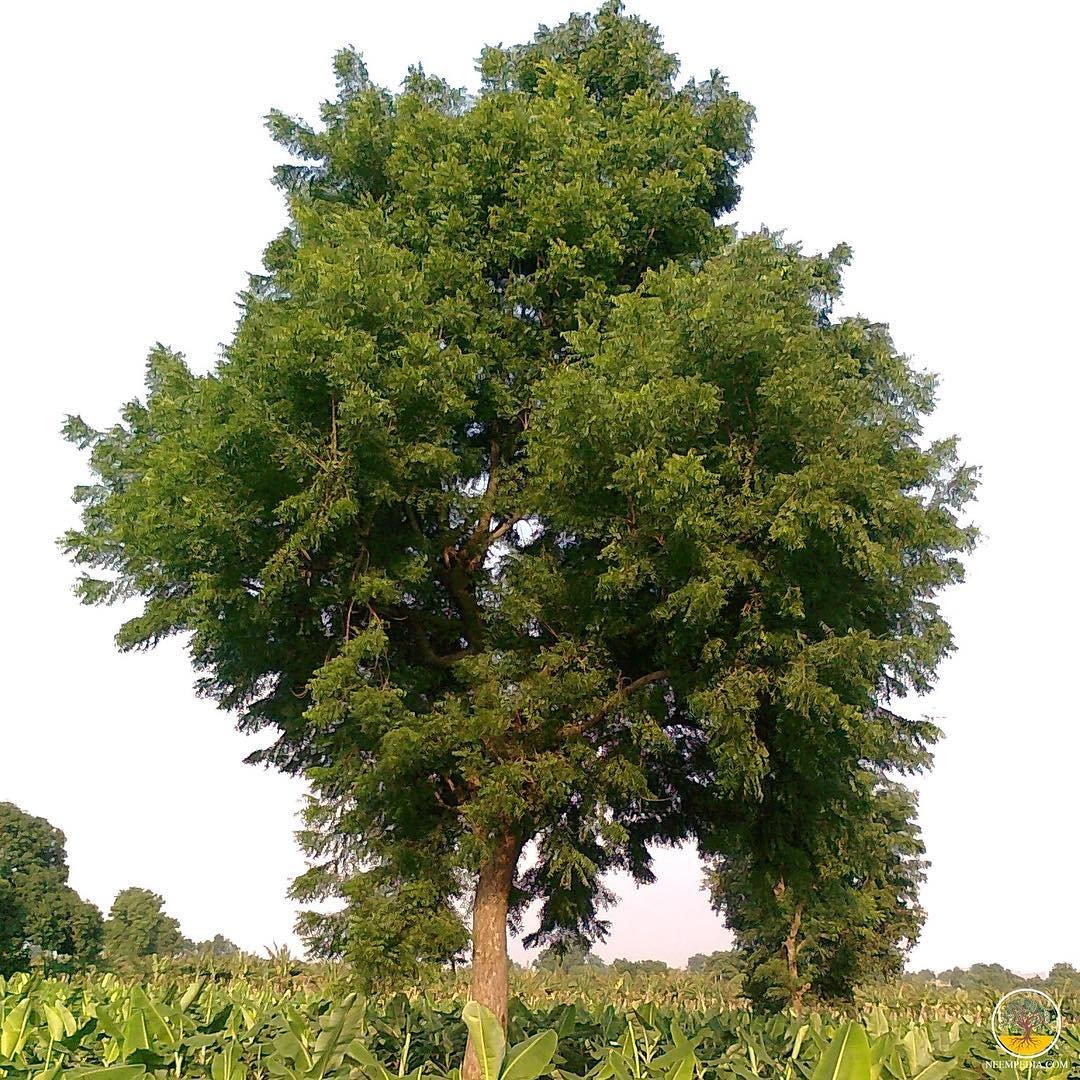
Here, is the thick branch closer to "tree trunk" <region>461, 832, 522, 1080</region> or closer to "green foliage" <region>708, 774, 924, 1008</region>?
"tree trunk" <region>461, 832, 522, 1080</region>

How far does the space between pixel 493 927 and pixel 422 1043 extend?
131cm

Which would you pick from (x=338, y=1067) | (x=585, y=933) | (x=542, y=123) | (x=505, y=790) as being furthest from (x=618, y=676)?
(x=542, y=123)

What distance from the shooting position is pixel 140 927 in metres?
70.1

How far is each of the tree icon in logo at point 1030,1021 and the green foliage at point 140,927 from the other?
7215cm

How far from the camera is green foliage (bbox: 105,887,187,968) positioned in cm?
6744

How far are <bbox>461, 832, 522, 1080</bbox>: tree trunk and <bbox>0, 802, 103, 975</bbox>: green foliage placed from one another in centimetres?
4448

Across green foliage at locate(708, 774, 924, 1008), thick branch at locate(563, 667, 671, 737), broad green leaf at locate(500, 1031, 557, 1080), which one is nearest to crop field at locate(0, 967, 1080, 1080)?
broad green leaf at locate(500, 1031, 557, 1080)

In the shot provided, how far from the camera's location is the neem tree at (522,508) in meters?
8.06

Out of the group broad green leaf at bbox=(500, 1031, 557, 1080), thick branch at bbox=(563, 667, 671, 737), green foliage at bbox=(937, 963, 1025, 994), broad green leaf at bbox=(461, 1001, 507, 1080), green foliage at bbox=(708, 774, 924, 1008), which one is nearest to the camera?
broad green leaf at bbox=(500, 1031, 557, 1080)

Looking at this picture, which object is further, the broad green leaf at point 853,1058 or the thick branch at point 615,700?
the thick branch at point 615,700

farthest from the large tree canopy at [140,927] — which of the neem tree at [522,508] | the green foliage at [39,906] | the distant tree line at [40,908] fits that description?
the neem tree at [522,508]

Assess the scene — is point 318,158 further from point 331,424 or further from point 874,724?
point 874,724

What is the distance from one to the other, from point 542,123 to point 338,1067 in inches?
394

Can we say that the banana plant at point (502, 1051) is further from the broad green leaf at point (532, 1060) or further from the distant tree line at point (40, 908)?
the distant tree line at point (40, 908)
